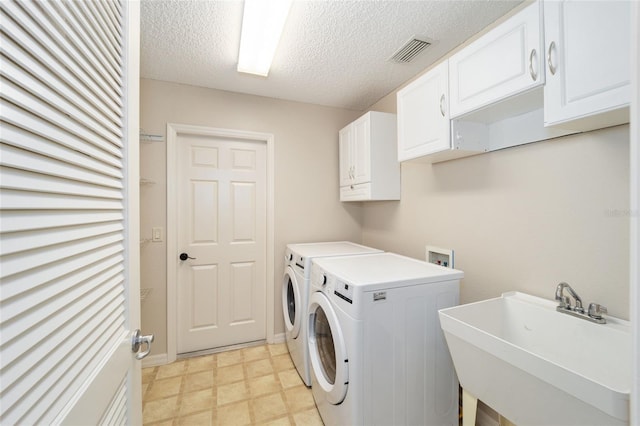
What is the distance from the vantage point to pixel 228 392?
6.31 feet

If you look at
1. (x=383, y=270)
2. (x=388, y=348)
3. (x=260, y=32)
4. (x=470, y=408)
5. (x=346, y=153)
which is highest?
(x=260, y=32)

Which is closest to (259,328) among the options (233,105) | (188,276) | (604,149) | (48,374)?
(188,276)

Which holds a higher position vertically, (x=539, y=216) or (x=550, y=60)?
(x=550, y=60)

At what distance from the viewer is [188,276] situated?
7.99 ft

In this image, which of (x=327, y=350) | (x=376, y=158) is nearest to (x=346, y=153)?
(x=376, y=158)

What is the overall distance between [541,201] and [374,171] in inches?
46.5

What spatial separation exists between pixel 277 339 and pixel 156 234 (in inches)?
60.0

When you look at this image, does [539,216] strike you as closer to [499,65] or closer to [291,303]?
[499,65]

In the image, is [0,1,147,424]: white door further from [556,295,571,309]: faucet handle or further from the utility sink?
[556,295,571,309]: faucet handle

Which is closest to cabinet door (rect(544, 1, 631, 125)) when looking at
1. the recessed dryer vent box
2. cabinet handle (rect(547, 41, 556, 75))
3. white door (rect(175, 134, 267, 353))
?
cabinet handle (rect(547, 41, 556, 75))

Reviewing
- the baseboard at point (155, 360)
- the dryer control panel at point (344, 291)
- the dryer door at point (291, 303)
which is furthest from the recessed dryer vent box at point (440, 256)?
the baseboard at point (155, 360)

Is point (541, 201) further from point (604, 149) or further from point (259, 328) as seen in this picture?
point (259, 328)

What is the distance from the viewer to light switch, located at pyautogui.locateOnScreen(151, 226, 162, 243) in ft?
7.48

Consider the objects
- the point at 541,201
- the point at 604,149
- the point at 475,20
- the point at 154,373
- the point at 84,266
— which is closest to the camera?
the point at 84,266
